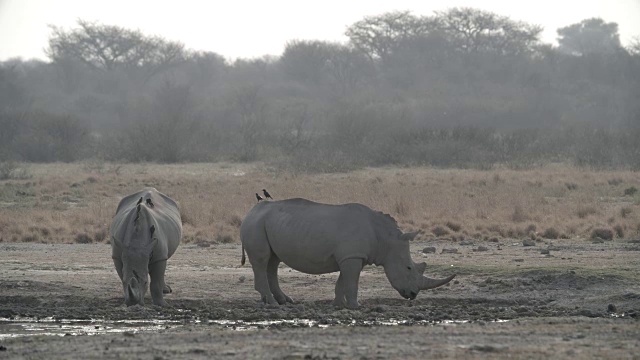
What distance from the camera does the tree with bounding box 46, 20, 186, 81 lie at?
78500mm

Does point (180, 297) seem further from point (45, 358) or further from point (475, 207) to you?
point (475, 207)

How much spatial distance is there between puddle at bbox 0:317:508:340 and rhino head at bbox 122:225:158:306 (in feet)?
1.90

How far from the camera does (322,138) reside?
49.3 metres

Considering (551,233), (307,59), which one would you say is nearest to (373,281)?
(551,233)

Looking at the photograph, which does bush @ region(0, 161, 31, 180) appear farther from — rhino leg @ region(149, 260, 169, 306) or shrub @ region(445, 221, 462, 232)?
rhino leg @ region(149, 260, 169, 306)

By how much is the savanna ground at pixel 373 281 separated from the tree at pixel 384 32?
4767 cm

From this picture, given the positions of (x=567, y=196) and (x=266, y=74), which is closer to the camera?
(x=567, y=196)

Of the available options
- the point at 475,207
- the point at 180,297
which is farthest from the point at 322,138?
the point at 180,297

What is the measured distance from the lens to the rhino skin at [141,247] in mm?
12445

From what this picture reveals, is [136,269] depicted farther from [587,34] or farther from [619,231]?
[587,34]

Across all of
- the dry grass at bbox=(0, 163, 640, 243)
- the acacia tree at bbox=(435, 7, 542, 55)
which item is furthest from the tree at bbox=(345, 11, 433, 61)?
the dry grass at bbox=(0, 163, 640, 243)

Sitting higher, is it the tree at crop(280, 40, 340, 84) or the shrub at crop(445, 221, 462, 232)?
the tree at crop(280, 40, 340, 84)

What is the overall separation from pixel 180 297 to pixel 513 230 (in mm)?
8181

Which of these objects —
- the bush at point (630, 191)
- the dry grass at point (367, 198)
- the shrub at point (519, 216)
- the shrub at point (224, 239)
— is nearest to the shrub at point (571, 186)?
the dry grass at point (367, 198)
